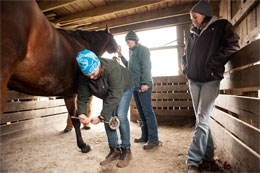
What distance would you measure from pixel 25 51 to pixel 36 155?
5.51 feet

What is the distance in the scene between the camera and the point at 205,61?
1.57 metres

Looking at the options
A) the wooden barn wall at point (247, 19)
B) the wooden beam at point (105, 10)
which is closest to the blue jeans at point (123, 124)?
the wooden barn wall at point (247, 19)

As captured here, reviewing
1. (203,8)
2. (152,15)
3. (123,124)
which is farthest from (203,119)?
(152,15)

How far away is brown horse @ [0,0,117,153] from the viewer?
129 cm

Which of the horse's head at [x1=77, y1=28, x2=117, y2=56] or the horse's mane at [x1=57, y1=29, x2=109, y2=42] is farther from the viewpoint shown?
the horse's head at [x1=77, y1=28, x2=117, y2=56]

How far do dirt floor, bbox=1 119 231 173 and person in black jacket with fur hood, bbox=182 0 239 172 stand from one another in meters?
0.43

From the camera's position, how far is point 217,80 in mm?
1564

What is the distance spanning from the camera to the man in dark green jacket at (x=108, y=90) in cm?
157

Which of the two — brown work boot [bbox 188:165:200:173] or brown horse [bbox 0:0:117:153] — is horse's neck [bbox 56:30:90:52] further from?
brown work boot [bbox 188:165:200:173]

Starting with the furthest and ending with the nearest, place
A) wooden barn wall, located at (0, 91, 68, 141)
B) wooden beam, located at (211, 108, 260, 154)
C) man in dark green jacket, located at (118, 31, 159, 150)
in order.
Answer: wooden barn wall, located at (0, 91, 68, 141) → man in dark green jacket, located at (118, 31, 159, 150) → wooden beam, located at (211, 108, 260, 154)

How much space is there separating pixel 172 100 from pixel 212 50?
294cm

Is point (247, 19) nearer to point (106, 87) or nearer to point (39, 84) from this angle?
point (106, 87)

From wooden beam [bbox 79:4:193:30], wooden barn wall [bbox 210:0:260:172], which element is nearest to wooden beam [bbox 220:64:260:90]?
wooden barn wall [bbox 210:0:260:172]

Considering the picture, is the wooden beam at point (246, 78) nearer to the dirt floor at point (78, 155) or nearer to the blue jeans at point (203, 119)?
the blue jeans at point (203, 119)
